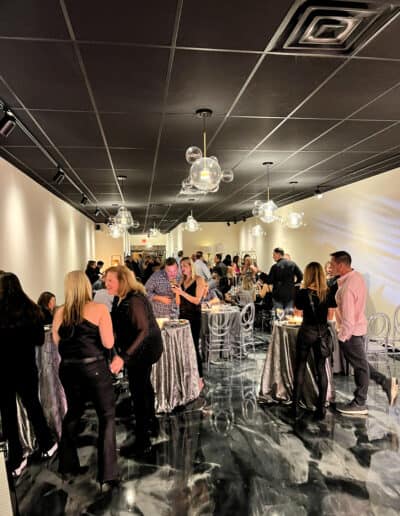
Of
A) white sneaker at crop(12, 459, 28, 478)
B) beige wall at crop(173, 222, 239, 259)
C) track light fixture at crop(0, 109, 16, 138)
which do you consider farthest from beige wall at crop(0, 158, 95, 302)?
beige wall at crop(173, 222, 239, 259)

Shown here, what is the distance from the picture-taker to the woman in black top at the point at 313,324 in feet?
11.7

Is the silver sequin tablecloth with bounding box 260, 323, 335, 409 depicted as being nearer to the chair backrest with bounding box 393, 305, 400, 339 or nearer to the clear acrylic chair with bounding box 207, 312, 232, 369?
the clear acrylic chair with bounding box 207, 312, 232, 369

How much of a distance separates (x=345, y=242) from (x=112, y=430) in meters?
6.18

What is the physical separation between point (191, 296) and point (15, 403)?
201cm

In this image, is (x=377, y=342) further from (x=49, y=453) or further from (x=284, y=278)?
(x=49, y=453)

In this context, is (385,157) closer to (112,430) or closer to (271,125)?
(271,125)

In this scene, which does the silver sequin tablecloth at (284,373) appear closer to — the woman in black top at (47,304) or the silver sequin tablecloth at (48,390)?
the silver sequin tablecloth at (48,390)

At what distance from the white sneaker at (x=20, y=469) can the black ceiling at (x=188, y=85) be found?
284 centimetres

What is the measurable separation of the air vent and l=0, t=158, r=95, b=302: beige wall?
3.86 meters

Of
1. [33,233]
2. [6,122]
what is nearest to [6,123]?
[6,122]

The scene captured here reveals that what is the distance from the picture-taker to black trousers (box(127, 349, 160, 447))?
299cm

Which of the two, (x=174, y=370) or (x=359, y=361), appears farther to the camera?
(x=174, y=370)

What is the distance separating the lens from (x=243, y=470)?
2.82 m

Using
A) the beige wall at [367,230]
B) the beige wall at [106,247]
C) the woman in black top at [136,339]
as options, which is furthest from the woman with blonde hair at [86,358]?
the beige wall at [106,247]
